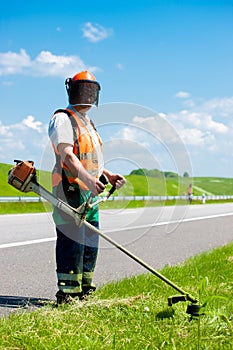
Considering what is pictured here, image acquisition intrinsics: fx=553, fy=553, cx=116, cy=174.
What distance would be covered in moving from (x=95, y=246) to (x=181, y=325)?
1.39 metres

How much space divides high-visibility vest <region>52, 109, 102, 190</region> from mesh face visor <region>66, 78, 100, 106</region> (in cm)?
13

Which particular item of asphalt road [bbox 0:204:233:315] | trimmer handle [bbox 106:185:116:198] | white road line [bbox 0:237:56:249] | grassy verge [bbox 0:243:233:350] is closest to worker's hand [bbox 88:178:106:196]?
trimmer handle [bbox 106:185:116:198]

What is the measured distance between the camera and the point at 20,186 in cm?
427

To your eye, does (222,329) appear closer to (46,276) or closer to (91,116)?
(91,116)

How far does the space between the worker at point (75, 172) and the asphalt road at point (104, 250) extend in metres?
0.48

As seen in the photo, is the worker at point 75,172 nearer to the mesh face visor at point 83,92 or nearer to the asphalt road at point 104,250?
the mesh face visor at point 83,92

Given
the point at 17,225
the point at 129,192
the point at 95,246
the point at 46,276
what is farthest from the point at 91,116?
the point at 17,225

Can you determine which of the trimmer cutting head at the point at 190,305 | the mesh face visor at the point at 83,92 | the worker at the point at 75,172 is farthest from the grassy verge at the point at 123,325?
the mesh face visor at the point at 83,92

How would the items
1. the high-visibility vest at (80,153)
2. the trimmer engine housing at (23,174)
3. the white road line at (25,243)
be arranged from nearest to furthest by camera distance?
1. the trimmer engine housing at (23,174)
2. the high-visibility vest at (80,153)
3. the white road line at (25,243)

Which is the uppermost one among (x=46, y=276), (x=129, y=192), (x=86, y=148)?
(x=86, y=148)

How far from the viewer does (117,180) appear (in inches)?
192

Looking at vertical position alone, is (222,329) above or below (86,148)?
below

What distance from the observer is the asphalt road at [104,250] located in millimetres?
6117

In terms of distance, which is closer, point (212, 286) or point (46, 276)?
point (212, 286)
